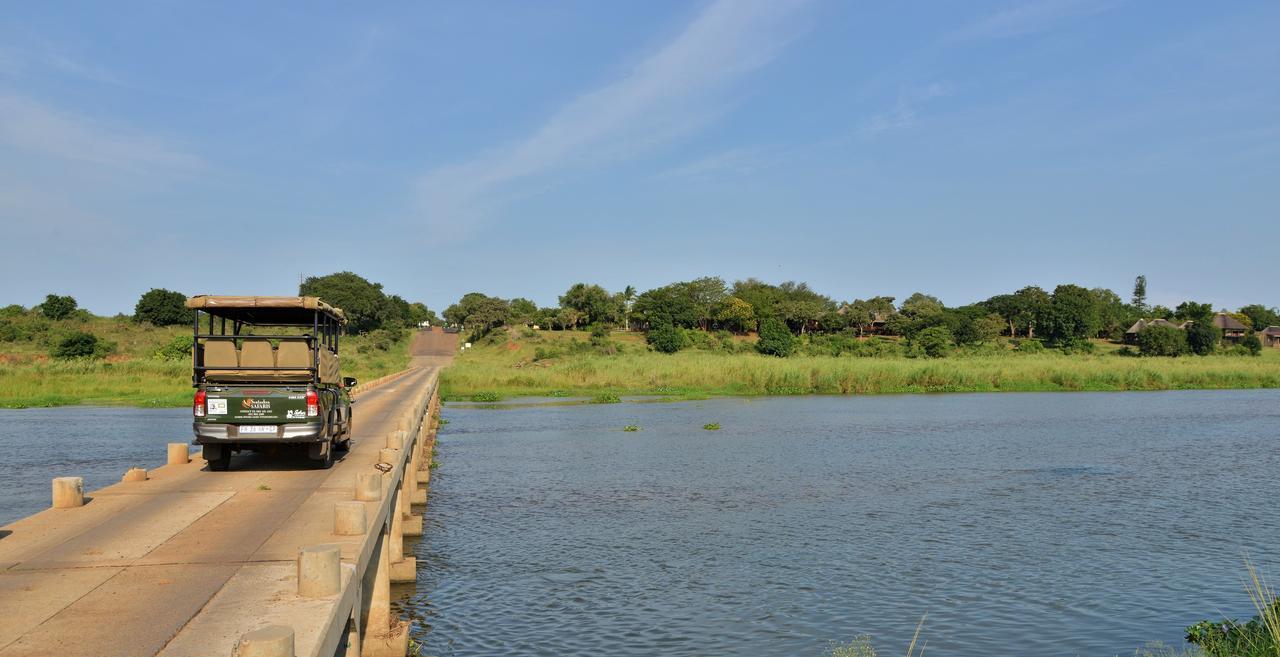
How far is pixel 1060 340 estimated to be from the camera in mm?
98562

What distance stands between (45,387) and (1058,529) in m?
49.9

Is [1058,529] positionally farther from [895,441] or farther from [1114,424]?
[1114,424]

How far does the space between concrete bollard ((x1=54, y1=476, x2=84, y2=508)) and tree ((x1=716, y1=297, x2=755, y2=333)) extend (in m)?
93.3

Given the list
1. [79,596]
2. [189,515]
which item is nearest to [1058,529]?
[189,515]

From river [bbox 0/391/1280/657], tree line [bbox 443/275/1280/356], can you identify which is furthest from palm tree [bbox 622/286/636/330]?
river [bbox 0/391/1280/657]

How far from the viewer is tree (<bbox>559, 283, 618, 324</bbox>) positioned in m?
113

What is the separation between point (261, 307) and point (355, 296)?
342 feet

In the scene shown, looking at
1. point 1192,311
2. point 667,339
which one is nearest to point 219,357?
point 667,339

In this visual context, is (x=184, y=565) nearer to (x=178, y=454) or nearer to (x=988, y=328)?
(x=178, y=454)

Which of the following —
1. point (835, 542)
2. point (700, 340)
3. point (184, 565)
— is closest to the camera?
point (184, 565)

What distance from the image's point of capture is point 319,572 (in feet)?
23.1

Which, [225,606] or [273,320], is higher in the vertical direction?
[273,320]

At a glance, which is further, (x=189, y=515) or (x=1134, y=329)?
(x=1134, y=329)

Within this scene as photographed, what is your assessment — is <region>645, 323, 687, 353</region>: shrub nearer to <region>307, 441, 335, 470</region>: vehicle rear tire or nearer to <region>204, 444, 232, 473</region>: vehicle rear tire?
<region>307, 441, 335, 470</region>: vehicle rear tire
